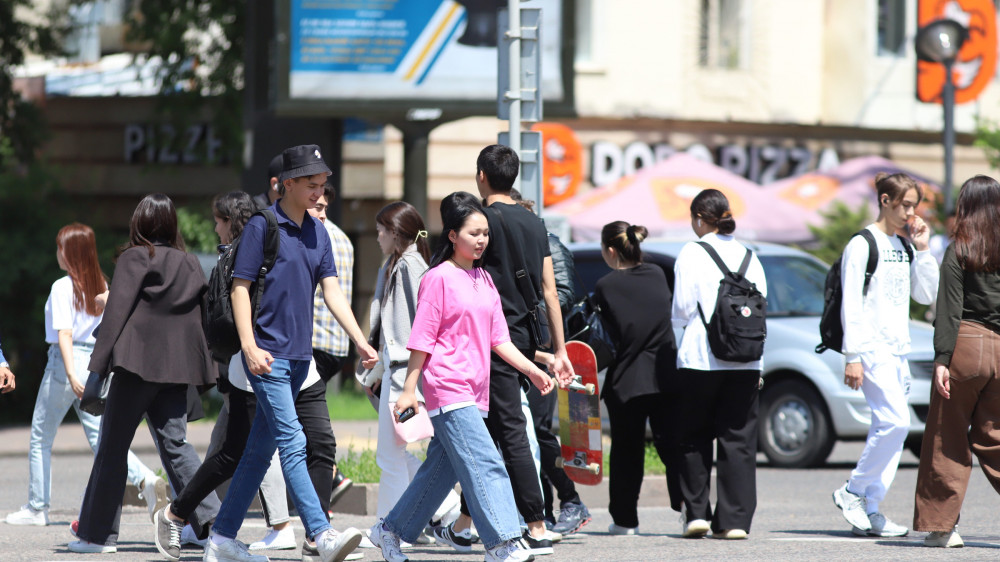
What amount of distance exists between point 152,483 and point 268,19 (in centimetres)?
937

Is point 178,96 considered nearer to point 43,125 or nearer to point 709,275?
point 43,125

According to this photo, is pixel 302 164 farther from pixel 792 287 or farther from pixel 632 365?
pixel 792 287

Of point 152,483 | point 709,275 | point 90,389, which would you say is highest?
point 709,275

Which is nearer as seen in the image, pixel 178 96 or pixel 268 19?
pixel 268 19

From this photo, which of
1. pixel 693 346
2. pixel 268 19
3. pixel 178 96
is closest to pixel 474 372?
pixel 693 346

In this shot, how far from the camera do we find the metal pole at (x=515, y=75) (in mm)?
9211

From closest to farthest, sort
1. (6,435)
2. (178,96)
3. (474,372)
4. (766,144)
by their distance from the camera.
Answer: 1. (474,372)
2. (6,435)
3. (178,96)
4. (766,144)

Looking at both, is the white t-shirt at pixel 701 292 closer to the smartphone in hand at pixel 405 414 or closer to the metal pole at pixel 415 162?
the smartphone in hand at pixel 405 414

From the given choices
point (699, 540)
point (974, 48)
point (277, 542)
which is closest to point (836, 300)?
point (699, 540)

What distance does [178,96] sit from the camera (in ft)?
65.3

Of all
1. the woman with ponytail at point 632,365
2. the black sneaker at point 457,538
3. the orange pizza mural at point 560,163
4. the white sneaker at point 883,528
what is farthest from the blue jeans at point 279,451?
the orange pizza mural at point 560,163

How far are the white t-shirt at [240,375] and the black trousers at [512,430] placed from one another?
0.82m

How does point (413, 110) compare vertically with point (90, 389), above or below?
above

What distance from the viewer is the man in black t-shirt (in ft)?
21.3
